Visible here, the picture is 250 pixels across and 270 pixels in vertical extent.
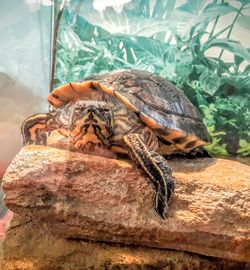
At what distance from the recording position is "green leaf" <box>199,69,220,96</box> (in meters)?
3.09

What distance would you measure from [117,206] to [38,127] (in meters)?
0.82

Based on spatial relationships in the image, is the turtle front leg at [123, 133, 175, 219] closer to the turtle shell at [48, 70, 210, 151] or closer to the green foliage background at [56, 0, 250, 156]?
the turtle shell at [48, 70, 210, 151]

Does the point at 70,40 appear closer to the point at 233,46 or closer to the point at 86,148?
the point at 233,46

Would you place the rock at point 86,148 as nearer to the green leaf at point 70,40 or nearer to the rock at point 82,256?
the rock at point 82,256

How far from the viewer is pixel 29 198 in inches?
58.5

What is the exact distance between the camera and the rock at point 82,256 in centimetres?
149

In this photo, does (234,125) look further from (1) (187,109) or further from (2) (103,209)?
(2) (103,209)

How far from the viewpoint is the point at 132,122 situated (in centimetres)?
186

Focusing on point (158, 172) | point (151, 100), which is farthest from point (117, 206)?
point (151, 100)

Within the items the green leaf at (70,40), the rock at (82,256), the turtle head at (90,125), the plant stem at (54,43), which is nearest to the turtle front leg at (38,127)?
the turtle head at (90,125)

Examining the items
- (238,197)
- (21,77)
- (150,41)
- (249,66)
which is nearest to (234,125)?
(249,66)

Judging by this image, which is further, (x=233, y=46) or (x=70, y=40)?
(x=70, y=40)

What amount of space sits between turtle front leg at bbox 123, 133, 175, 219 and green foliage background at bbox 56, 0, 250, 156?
1.67 m

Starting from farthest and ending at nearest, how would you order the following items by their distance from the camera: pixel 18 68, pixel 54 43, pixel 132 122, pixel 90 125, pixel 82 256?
pixel 54 43 < pixel 18 68 < pixel 132 122 < pixel 90 125 < pixel 82 256
